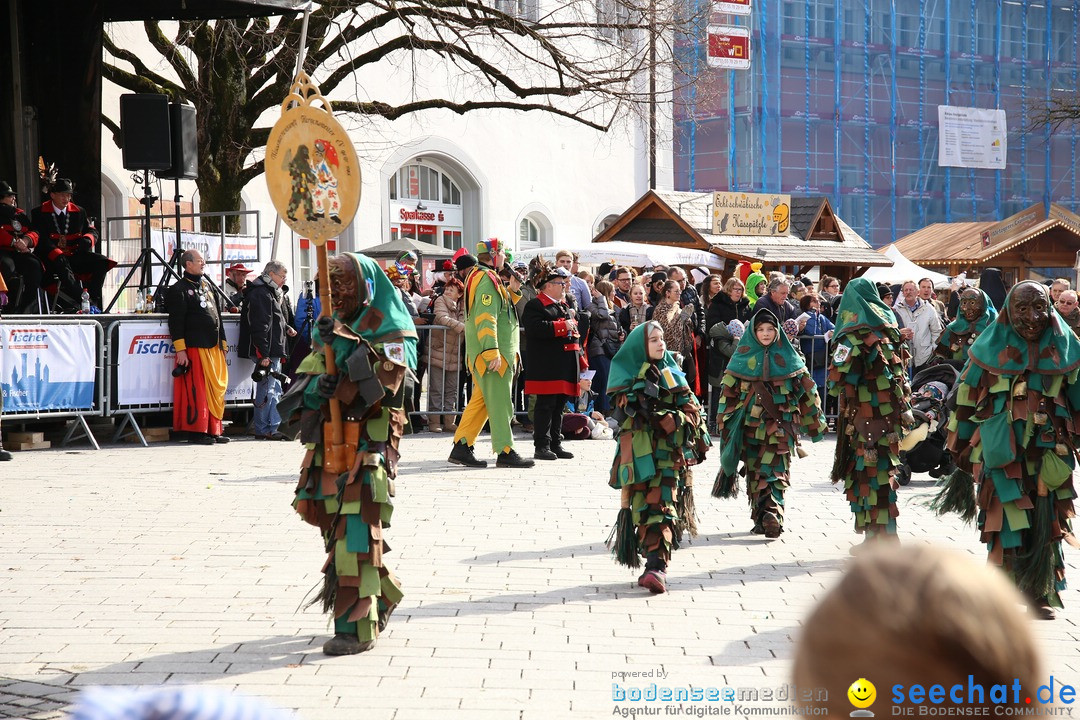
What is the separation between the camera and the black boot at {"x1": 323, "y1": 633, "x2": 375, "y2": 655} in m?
6.02

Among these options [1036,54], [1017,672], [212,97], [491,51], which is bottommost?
[1017,672]

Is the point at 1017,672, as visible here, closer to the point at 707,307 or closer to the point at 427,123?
the point at 707,307

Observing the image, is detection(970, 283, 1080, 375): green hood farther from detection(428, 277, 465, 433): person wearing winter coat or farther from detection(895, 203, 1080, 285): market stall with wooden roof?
detection(895, 203, 1080, 285): market stall with wooden roof

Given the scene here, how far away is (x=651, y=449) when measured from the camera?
750cm

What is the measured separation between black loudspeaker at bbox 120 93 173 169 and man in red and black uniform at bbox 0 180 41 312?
5.65 feet

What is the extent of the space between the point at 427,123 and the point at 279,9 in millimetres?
11676

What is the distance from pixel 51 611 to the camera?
6.77 metres

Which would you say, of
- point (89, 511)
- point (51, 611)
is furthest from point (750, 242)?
point (51, 611)

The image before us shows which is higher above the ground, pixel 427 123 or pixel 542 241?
pixel 427 123

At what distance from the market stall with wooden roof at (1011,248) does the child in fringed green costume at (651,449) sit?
31282 mm

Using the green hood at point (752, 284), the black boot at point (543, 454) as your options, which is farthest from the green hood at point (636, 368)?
the green hood at point (752, 284)

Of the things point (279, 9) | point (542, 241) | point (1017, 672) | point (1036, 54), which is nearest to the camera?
point (1017, 672)

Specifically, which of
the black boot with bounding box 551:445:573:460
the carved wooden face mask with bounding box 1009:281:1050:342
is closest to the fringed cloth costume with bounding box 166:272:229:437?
the black boot with bounding box 551:445:573:460

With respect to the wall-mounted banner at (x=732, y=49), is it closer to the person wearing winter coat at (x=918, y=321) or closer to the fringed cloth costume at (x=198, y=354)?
the person wearing winter coat at (x=918, y=321)
